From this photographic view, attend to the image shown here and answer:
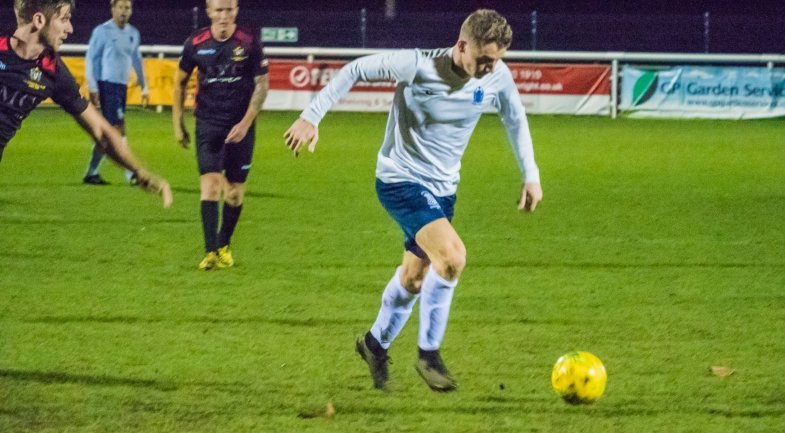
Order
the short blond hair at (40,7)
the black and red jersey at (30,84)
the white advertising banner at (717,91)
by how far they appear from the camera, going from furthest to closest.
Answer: the white advertising banner at (717,91) < the black and red jersey at (30,84) < the short blond hair at (40,7)

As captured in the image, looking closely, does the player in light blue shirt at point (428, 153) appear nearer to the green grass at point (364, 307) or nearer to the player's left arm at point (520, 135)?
the player's left arm at point (520, 135)

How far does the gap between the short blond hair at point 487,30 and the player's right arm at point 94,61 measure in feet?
31.1

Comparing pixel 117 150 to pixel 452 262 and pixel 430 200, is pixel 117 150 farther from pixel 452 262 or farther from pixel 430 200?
→ pixel 452 262

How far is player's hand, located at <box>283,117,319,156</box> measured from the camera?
5969 mm

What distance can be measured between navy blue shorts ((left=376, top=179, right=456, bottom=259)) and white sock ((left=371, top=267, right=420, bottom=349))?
209mm

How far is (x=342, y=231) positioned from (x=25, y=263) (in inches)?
123

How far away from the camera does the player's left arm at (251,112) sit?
963 centimetres

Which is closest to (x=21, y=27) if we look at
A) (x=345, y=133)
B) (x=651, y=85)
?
(x=345, y=133)

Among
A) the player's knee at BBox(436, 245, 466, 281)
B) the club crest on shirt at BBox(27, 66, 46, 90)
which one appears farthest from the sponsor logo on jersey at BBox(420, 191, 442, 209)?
the club crest on shirt at BBox(27, 66, 46, 90)

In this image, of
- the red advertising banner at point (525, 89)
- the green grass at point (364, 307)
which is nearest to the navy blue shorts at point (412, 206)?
the green grass at point (364, 307)

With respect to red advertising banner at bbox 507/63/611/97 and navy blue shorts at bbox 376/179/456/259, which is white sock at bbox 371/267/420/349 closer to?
navy blue shorts at bbox 376/179/456/259

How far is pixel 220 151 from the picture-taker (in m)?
9.93

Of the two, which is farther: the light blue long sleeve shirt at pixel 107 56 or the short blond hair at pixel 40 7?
the light blue long sleeve shirt at pixel 107 56

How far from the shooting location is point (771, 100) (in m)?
27.0
